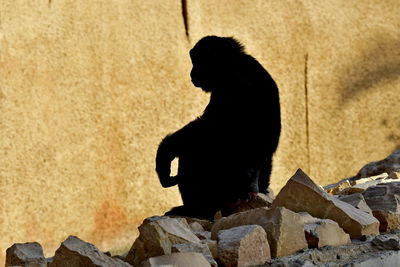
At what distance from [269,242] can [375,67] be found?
6.46m

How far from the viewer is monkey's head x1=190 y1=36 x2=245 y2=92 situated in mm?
2904

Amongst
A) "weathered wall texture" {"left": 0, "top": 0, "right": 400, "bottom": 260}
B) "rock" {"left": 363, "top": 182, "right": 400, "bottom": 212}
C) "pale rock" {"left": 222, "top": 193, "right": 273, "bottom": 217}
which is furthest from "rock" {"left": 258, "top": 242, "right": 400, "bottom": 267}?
"weathered wall texture" {"left": 0, "top": 0, "right": 400, "bottom": 260}

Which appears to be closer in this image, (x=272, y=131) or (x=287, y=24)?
(x=272, y=131)

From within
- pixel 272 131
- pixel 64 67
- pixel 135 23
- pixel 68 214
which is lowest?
pixel 68 214

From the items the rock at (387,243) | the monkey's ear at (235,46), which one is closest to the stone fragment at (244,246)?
the rock at (387,243)

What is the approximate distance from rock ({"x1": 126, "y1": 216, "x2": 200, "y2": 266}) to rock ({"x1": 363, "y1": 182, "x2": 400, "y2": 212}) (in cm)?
67

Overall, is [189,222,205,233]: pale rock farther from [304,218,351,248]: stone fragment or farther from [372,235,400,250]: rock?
[372,235,400,250]: rock

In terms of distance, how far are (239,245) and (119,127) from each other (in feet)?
16.4

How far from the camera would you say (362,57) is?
7.83m

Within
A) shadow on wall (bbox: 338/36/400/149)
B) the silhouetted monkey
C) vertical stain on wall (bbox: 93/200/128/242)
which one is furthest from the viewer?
shadow on wall (bbox: 338/36/400/149)

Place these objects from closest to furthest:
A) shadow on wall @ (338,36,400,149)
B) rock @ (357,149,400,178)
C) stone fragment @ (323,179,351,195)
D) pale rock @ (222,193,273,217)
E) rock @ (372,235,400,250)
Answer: rock @ (372,235,400,250), pale rock @ (222,193,273,217), stone fragment @ (323,179,351,195), rock @ (357,149,400,178), shadow on wall @ (338,36,400,149)

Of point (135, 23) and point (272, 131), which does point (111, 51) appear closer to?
point (135, 23)

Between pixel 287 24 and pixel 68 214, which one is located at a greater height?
pixel 287 24

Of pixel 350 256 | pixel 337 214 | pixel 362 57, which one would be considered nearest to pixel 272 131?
pixel 337 214
